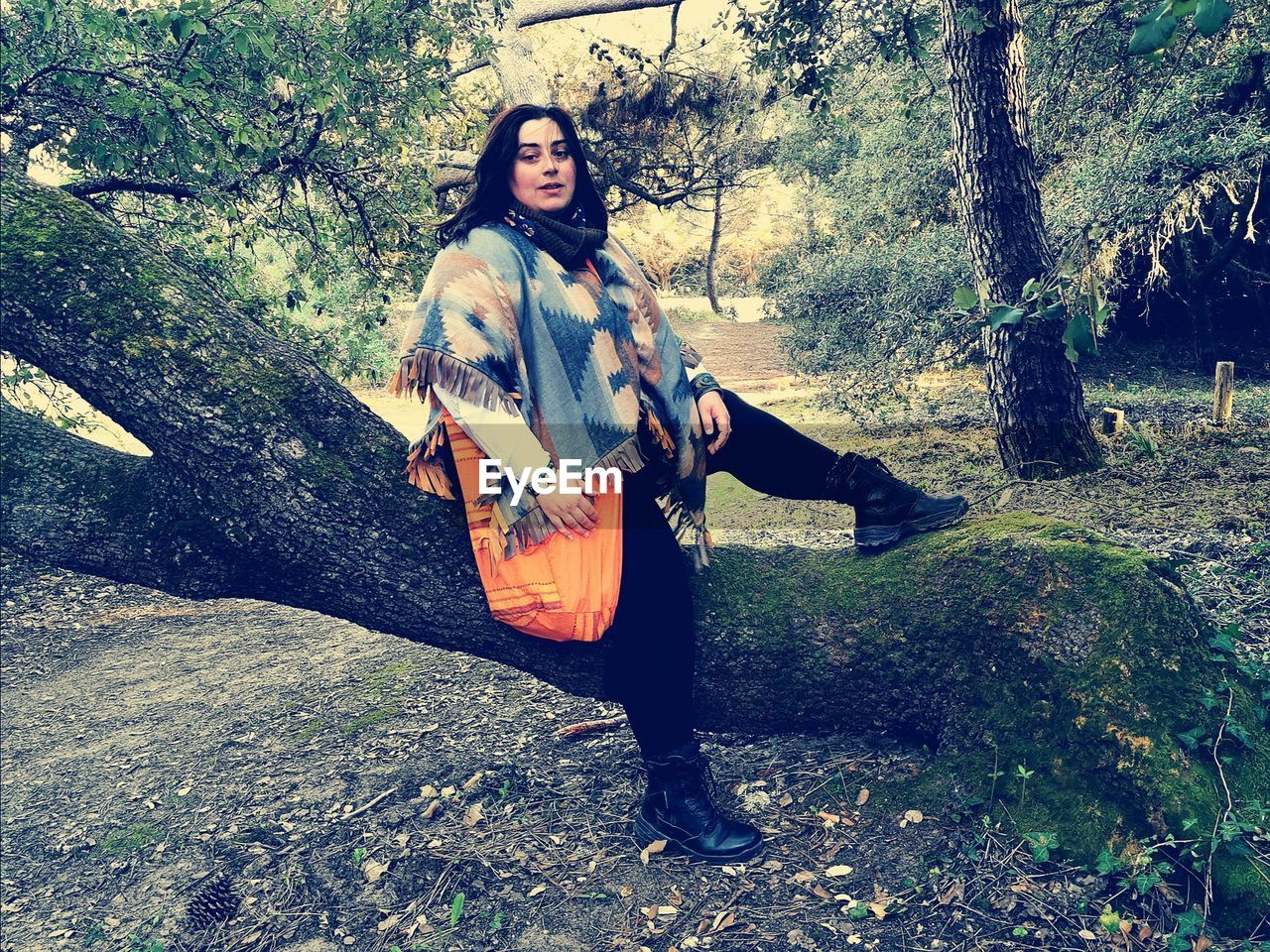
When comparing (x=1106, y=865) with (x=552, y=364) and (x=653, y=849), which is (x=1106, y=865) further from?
(x=552, y=364)

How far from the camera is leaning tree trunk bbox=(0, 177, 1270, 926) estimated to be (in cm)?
243

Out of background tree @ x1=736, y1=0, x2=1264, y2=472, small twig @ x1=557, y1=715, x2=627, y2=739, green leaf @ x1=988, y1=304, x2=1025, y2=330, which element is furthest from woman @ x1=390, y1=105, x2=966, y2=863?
background tree @ x1=736, y1=0, x2=1264, y2=472

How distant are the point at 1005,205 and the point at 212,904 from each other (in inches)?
242

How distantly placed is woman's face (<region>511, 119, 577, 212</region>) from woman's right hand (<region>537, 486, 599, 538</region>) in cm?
83

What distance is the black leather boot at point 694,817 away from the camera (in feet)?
8.29

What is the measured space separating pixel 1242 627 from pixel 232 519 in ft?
11.4

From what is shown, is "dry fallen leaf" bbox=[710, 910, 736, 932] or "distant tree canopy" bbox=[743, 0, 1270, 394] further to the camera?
"distant tree canopy" bbox=[743, 0, 1270, 394]

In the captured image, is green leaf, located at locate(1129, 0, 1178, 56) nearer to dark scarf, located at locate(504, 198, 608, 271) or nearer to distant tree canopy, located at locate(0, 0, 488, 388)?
dark scarf, located at locate(504, 198, 608, 271)

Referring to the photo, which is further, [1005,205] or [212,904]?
[1005,205]

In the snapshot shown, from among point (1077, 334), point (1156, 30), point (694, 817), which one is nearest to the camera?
point (1156, 30)

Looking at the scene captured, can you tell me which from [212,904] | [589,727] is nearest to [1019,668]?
[589,727]

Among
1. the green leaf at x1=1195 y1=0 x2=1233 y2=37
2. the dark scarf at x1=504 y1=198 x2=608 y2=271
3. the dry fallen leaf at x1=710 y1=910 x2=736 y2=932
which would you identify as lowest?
the dry fallen leaf at x1=710 y1=910 x2=736 y2=932

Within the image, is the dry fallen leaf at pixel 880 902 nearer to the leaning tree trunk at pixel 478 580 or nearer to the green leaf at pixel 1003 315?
the leaning tree trunk at pixel 478 580

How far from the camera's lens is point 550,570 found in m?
2.34
